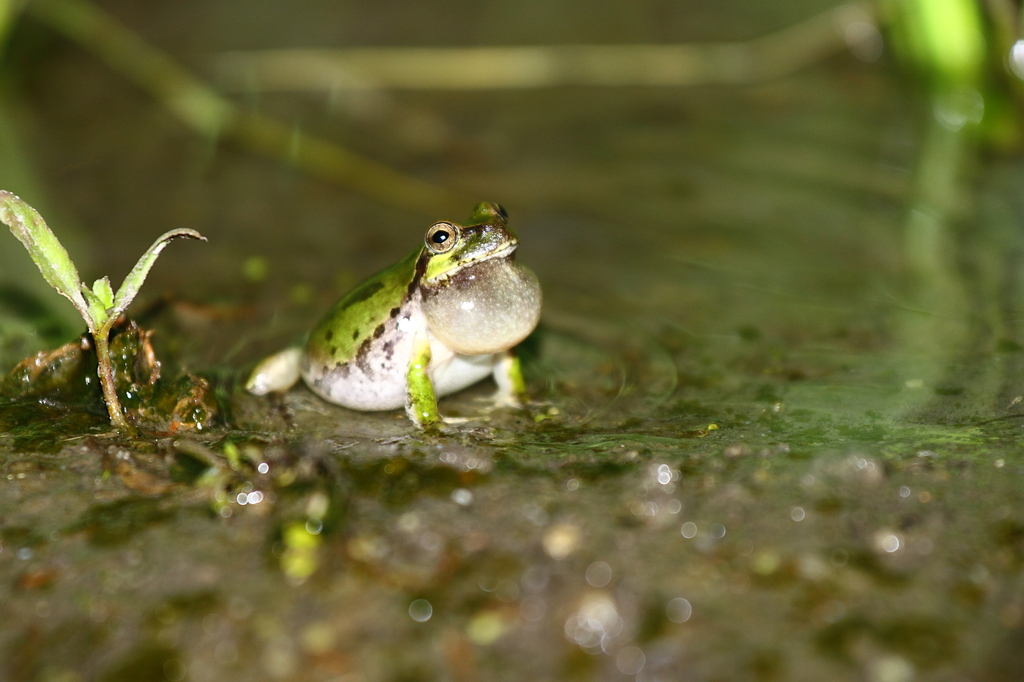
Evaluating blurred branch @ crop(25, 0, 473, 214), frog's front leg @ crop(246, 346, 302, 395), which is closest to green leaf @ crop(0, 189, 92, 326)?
frog's front leg @ crop(246, 346, 302, 395)

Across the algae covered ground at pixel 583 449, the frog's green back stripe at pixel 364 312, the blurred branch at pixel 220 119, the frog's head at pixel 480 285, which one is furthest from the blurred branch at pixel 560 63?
the frog's head at pixel 480 285

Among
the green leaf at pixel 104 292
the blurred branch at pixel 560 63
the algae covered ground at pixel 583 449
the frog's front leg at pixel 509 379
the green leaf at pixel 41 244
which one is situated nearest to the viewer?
the algae covered ground at pixel 583 449

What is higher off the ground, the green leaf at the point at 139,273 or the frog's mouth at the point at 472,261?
the green leaf at the point at 139,273

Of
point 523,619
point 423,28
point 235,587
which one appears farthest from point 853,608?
point 423,28

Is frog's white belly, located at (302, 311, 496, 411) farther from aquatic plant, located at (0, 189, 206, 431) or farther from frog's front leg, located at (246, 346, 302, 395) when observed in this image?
aquatic plant, located at (0, 189, 206, 431)

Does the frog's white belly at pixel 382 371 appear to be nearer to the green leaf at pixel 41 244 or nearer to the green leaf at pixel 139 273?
the green leaf at pixel 139 273

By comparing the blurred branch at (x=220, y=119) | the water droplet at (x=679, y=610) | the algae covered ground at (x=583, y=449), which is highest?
the blurred branch at (x=220, y=119)

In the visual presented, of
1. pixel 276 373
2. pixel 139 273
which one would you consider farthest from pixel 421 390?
pixel 139 273

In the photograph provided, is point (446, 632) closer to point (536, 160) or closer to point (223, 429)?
point (223, 429)
